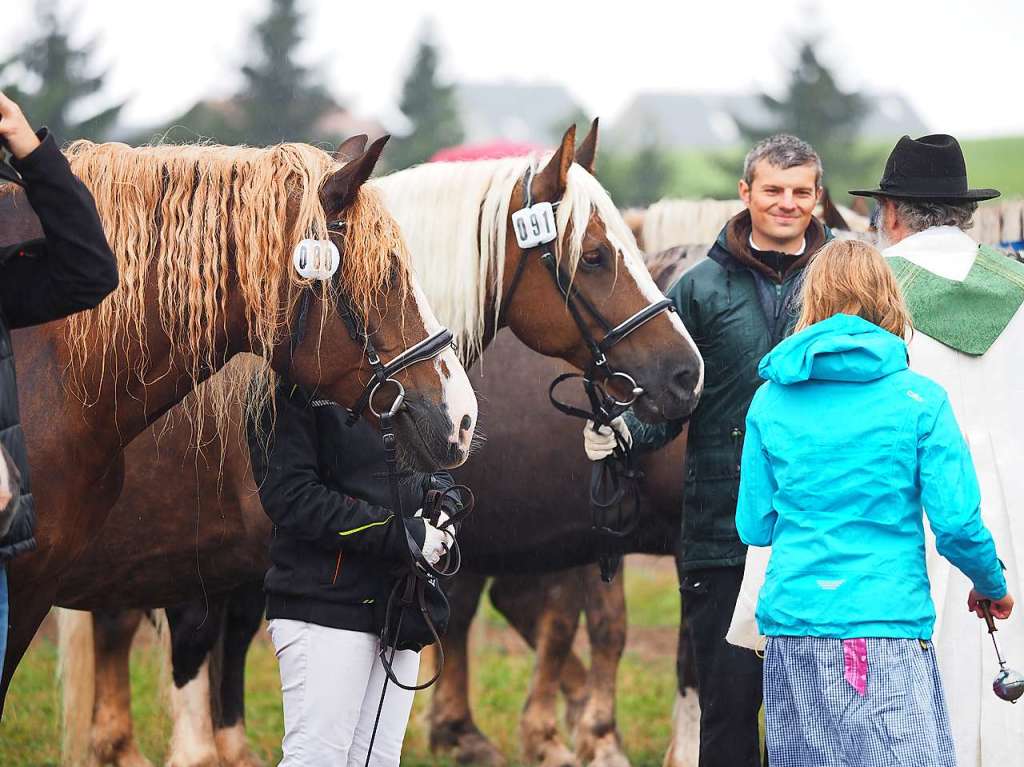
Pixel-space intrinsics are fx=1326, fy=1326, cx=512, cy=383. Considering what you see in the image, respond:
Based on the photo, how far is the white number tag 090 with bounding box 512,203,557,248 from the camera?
425cm

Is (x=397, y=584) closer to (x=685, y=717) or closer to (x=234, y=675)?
(x=234, y=675)

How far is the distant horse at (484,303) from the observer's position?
4152 mm

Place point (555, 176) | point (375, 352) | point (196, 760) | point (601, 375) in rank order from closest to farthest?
point (375, 352), point (601, 375), point (555, 176), point (196, 760)

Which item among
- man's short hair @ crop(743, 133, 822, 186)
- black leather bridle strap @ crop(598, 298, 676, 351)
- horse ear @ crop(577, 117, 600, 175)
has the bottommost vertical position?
black leather bridle strap @ crop(598, 298, 676, 351)

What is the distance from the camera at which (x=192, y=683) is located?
527 cm

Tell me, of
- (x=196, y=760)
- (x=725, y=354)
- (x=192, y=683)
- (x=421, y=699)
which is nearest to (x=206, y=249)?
(x=725, y=354)

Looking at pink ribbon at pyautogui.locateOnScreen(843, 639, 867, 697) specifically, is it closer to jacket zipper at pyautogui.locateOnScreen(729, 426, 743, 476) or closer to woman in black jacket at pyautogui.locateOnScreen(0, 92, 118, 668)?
jacket zipper at pyautogui.locateOnScreen(729, 426, 743, 476)

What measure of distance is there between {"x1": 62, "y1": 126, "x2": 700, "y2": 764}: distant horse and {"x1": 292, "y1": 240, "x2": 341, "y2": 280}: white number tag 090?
0.84 metres

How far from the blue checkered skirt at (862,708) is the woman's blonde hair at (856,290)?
74 cm

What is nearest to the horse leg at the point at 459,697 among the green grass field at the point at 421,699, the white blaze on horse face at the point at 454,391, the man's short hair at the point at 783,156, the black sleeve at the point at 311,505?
the green grass field at the point at 421,699

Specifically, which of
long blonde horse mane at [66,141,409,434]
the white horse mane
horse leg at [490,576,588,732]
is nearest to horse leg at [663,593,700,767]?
horse leg at [490,576,588,732]

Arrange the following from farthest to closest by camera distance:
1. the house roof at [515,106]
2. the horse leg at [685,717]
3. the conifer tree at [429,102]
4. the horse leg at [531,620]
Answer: the house roof at [515,106], the conifer tree at [429,102], the horse leg at [531,620], the horse leg at [685,717]

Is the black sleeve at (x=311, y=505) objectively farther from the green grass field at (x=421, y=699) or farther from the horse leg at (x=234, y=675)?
the green grass field at (x=421, y=699)

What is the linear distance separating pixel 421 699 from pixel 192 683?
286cm
